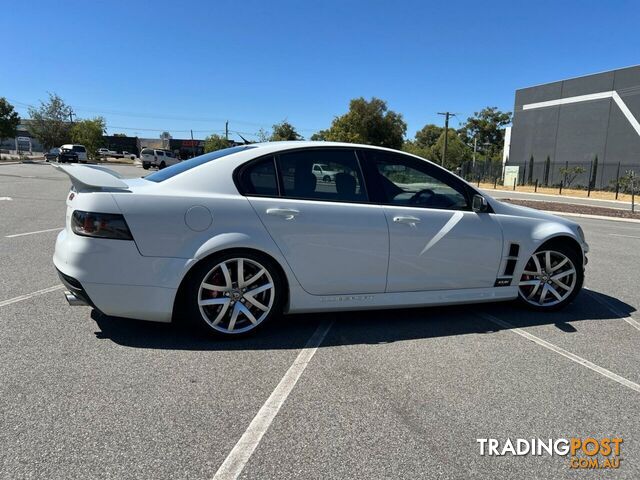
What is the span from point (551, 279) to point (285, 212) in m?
2.95

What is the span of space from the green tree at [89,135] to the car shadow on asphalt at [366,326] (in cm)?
6906

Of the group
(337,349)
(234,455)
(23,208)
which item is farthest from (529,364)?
(23,208)

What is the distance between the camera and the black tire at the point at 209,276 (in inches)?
145

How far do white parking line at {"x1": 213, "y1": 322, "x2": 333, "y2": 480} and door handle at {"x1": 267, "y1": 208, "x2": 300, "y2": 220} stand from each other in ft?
3.39

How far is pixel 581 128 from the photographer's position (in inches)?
1725

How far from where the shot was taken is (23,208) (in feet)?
36.9

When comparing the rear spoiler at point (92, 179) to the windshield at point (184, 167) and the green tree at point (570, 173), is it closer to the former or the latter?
the windshield at point (184, 167)

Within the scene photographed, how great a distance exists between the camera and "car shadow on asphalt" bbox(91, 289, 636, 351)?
3865mm

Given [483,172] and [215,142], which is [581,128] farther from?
[215,142]

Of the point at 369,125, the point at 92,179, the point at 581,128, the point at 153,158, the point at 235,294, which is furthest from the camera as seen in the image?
the point at 369,125

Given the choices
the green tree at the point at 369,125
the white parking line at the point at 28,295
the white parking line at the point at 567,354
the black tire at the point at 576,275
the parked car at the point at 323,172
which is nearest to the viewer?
the white parking line at the point at 567,354

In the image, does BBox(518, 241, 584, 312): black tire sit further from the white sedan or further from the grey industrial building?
the grey industrial building

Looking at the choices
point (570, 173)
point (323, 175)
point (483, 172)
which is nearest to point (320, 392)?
point (323, 175)

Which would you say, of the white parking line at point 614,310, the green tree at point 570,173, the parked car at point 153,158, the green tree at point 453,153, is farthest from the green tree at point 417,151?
the white parking line at point 614,310
